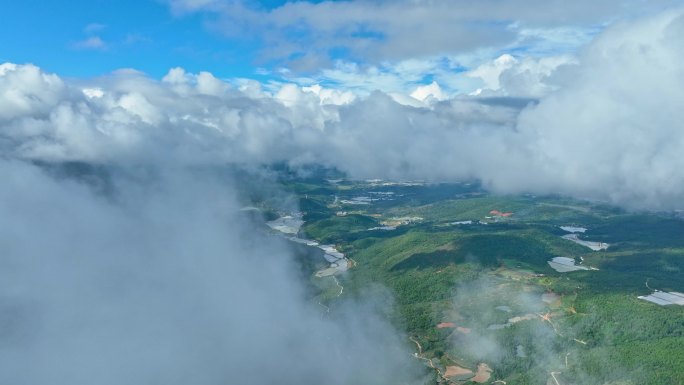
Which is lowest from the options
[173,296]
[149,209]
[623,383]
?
[623,383]

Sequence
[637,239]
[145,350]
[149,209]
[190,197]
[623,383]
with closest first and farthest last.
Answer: [623,383], [145,350], [149,209], [190,197], [637,239]

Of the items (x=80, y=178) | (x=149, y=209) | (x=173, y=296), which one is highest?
(x=80, y=178)

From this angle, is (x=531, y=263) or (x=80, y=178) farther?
(x=531, y=263)

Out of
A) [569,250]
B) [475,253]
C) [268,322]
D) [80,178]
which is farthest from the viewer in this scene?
[569,250]

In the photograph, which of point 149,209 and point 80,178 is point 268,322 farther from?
point 80,178

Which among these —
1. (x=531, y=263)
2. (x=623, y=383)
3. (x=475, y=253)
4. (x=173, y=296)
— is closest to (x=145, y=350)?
(x=173, y=296)

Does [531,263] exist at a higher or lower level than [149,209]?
lower

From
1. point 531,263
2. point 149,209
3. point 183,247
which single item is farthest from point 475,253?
point 149,209

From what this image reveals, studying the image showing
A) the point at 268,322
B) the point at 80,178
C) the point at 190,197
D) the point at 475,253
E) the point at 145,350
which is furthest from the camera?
the point at 475,253

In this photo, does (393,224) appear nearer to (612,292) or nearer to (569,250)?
(569,250)
